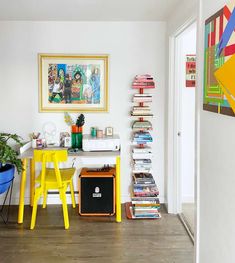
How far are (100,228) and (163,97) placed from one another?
5.56ft

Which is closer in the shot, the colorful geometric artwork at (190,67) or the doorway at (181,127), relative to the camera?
the doorway at (181,127)

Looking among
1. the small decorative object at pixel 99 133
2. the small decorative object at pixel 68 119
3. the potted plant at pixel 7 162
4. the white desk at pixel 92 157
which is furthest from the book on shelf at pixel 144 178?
the potted plant at pixel 7 162

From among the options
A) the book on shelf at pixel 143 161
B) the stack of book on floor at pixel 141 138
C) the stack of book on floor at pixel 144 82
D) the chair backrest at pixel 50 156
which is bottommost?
the book on shelf at pixel 143 161

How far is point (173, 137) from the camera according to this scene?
349cm

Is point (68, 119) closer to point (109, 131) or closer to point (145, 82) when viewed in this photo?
point (109, 131)

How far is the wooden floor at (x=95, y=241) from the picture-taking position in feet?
8.55

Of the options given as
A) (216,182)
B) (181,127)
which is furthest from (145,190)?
(216,182)

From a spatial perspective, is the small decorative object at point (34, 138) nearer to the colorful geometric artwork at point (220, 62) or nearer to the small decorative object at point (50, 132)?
the small decorative object at point (50, 132)

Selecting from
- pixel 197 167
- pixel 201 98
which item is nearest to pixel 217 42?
pixel 201 98

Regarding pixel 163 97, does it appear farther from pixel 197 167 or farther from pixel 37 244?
pixel 37 244

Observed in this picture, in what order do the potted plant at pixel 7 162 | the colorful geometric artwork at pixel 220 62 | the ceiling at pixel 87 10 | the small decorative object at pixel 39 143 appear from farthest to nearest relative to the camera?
the small decorative object at pixel 39 143
the potted plant at pixel 7 162
the ceiling at pixel 87 10
the colorful geometric artwork at pixel 220 62

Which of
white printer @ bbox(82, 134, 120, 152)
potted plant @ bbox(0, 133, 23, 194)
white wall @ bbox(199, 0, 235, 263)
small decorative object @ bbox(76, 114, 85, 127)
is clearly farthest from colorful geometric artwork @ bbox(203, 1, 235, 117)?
potted plant @ bbox(0, 133, 23, 194)

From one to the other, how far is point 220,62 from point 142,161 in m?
2.01

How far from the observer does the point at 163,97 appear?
148 inches
